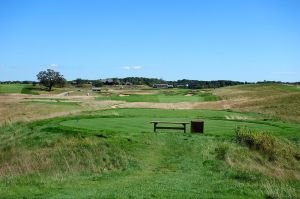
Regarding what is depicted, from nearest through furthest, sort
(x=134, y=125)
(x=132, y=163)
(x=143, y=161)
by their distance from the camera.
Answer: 1. (x=132, y=163)
2. (x=143, y=161)
3. (x=134, y=125)

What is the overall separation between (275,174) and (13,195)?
1024 cm

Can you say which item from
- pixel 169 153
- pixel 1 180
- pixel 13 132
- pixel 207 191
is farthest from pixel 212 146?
pixel 13 132

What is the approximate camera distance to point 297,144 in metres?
24.5

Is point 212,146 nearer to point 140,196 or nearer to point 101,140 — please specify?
point 101,140

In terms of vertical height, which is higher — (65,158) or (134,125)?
(134,125)

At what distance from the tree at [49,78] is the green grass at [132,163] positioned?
9952 cm

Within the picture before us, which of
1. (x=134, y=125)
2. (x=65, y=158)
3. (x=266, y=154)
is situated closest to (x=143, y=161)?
(x=65, y=158)

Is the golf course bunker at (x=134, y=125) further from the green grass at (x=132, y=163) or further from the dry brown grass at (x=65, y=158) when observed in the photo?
the dry brown grass at (x=65, y=158)

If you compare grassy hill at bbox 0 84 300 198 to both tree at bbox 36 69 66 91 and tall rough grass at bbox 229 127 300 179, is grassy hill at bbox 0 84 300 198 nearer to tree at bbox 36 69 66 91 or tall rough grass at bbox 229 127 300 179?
tall rough grass at bbox 229 127 300 179

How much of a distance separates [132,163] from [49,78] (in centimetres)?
11306

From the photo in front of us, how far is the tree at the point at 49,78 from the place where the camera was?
423 ft

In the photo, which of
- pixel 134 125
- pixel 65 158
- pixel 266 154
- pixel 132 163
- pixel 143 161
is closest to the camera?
pixel 132 163

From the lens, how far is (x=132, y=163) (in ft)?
66.8

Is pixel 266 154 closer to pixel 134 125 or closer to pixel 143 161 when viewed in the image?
pixel 143 161
